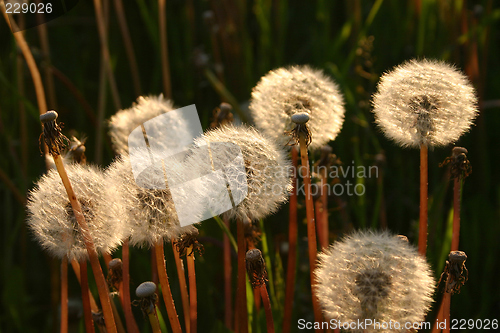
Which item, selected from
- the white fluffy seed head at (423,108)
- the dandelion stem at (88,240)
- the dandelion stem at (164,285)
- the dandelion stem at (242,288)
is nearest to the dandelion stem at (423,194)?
the white fluffy seed head at (423,108)

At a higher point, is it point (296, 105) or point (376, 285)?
point (296, 105)

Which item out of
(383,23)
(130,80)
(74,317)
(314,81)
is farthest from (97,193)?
(383,23)

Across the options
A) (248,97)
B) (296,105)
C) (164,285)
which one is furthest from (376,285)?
(248,97)

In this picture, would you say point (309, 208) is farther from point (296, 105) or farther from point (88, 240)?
point (88, 240)

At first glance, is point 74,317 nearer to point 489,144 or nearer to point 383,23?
point 489,144

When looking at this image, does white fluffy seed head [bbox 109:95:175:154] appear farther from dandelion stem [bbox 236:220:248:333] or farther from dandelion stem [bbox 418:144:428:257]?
dandelion stem [bbox 418:144:428:257]

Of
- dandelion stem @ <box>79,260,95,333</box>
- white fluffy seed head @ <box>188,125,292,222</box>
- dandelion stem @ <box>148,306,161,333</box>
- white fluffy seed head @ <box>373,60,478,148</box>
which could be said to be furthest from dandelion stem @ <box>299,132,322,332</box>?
dandelion stem @ <box>79,260,95,333</box>
